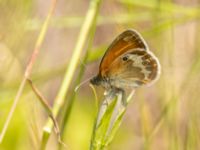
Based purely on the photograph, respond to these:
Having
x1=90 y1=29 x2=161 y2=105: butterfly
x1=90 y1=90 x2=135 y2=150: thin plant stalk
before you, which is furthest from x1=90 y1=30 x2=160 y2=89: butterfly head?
x1=90 y1=90 x2=135 y2=150: thin plant stalk

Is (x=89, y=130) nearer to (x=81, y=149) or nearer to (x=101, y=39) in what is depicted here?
(x=81, y=149)

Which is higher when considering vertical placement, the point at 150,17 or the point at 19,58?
the point at 19,58

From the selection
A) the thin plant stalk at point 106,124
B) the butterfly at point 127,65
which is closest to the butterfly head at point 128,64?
the butterfly at point 127,65

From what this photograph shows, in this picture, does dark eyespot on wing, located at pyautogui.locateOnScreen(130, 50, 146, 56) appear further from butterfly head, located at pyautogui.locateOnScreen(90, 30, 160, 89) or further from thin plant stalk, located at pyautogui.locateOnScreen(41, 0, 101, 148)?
thin plant stalk, located at pyautogui.locateOnScreen(41, 0, 101, 148)

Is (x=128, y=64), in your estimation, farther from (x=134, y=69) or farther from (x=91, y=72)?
(x=91, y=72)

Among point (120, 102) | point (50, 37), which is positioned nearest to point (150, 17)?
point (120, 102)

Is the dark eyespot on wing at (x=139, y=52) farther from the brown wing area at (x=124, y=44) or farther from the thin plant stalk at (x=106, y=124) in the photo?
the thin plant stalk at (x=106, y=124)

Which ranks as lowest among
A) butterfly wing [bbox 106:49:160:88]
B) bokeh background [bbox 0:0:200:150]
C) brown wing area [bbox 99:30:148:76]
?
bokeh background [bbox 0:0:200:150]
